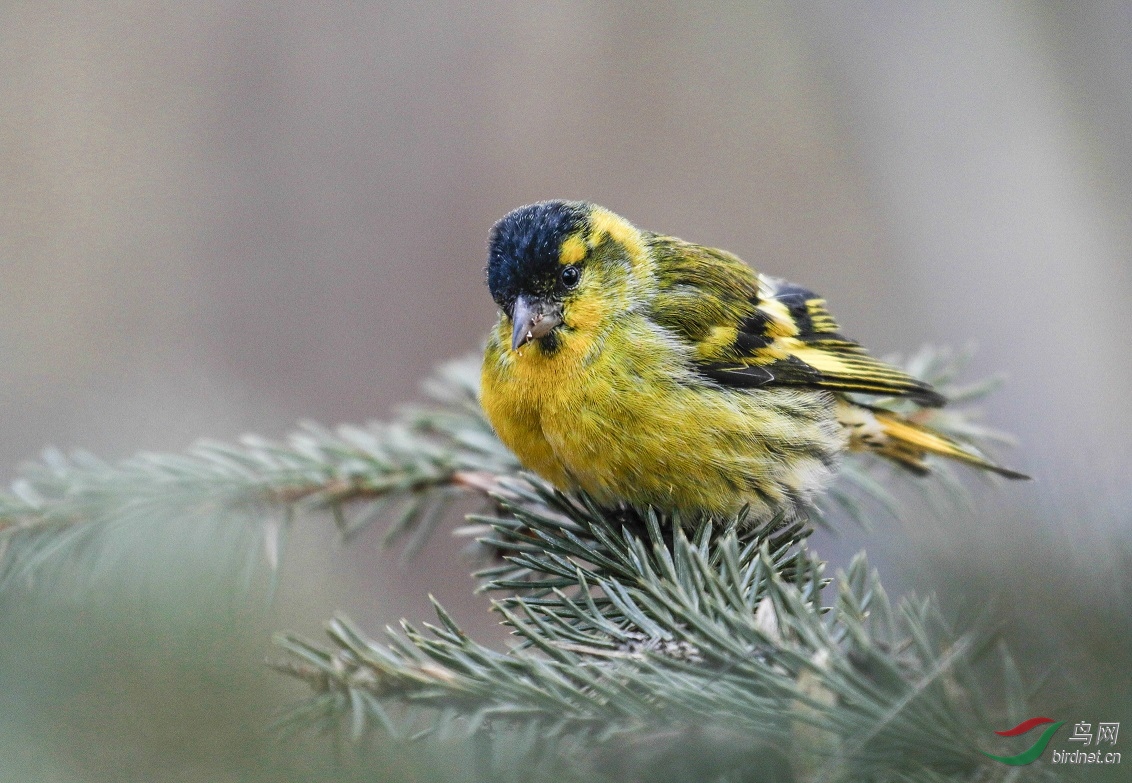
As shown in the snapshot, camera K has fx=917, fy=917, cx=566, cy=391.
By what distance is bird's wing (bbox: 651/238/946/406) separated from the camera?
2123 millimetres

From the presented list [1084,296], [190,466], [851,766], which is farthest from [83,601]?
[1084,296]

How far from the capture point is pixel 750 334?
2225 mm

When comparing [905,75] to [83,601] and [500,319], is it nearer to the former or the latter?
[500,319]

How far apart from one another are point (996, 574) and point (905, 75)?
4466 millimetres

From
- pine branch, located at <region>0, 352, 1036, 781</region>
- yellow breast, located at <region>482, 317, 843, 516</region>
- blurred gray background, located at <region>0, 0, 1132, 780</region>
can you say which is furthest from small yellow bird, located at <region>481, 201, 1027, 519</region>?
blurred gray background, located at <region>0, 0, 1132, 780</region>

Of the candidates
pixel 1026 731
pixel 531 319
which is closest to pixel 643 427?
pixel 531 319

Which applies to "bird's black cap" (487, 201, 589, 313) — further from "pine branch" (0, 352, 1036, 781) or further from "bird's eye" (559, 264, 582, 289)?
"pine branch" (0, 352, 1036, 781)

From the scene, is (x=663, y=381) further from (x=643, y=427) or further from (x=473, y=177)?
(x=473, y=177)

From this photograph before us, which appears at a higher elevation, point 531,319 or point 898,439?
point 531,319

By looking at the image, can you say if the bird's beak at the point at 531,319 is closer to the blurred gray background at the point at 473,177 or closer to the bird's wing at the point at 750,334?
the bird's wing at the point at 750,334

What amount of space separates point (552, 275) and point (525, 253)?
8 cm

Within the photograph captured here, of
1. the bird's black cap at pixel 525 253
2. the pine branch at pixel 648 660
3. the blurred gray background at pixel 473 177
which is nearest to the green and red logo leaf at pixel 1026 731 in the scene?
the pine branch at pixel 648 660

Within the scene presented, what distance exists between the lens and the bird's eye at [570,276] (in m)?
2.10

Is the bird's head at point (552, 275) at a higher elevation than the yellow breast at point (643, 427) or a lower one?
higher
